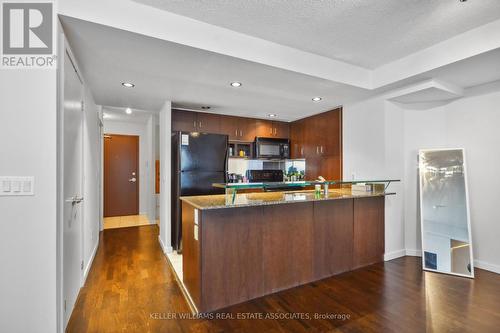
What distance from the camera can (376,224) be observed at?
3375 mm

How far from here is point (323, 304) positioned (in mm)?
2314

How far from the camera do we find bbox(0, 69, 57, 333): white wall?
1.51 meters

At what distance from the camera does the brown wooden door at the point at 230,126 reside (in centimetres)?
466

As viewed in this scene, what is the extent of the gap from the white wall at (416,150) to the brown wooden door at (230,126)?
2086mm

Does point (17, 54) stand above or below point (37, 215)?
above

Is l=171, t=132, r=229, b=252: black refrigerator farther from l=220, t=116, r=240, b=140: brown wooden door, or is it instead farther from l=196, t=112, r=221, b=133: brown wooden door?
l=220, t=116, r=240, b=140: brown wooden door

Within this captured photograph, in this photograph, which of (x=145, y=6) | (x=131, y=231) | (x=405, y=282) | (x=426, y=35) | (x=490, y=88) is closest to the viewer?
(x=145, y=6)

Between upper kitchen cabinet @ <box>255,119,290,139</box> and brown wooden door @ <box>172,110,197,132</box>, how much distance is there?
1.33 metres

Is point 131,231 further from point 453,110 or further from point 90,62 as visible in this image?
point 453,110

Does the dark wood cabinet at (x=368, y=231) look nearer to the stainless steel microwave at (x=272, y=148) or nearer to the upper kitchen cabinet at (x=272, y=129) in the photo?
the stainless steel microwave at (x=272, y=148)

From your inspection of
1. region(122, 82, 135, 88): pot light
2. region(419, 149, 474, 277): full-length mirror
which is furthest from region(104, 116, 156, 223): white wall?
region(419, 149, 474, 277): full-length mirror

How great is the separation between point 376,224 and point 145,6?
3577 mm

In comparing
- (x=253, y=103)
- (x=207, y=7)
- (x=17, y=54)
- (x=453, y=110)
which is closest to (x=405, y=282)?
(x=453, y=110)

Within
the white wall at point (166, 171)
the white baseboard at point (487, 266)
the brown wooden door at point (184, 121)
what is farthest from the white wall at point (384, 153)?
the white wall at point (166, 171)
